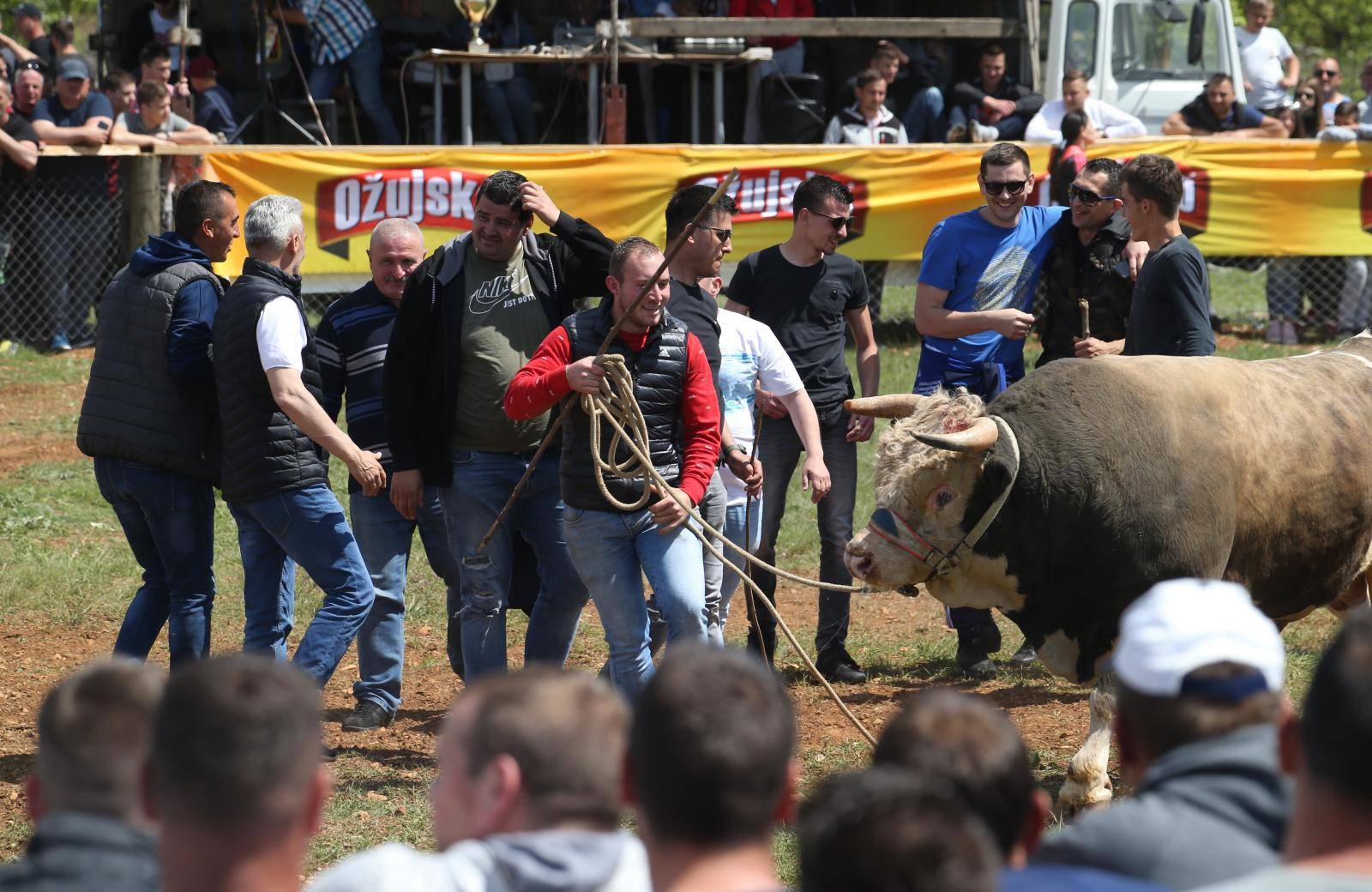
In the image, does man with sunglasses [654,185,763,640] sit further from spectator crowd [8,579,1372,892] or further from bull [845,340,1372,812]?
spectator crowd [8,579,1372,892]

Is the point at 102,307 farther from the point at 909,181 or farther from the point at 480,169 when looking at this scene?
the point at 909,181

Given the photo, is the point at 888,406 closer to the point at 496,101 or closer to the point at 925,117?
the point at 496,101

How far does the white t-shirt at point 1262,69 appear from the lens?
1789 cm

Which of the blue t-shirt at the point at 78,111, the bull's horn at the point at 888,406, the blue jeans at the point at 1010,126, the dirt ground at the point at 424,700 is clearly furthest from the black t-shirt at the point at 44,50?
the bull's horn at the point at 888,406

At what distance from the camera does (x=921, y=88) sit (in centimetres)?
1728

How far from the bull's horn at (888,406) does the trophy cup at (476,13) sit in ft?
34.2

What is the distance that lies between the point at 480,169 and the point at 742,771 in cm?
1205

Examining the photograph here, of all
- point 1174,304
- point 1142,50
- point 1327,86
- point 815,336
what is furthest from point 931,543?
point 1327,86

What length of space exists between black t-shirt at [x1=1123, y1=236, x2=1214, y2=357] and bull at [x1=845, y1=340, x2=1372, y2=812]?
11.8 inches

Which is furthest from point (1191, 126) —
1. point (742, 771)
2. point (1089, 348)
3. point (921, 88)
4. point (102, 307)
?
point (742, 771)

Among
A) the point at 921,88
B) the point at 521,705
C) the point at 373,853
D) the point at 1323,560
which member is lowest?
the point at 1323,560

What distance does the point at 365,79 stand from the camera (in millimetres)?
16344

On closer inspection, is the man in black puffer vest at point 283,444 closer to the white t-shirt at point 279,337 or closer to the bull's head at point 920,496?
the white t-shirt at point 279,337

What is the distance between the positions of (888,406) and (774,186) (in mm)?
8687
